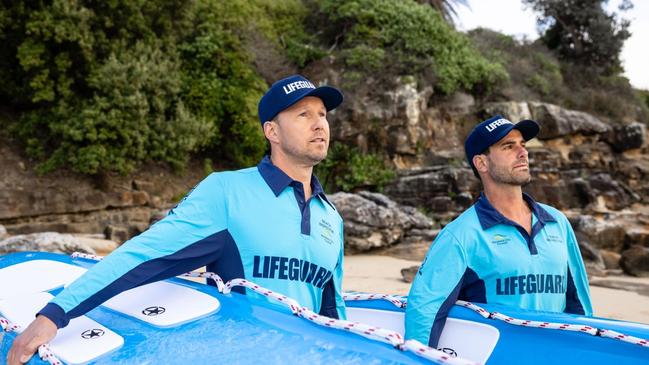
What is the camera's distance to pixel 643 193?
14.1 m

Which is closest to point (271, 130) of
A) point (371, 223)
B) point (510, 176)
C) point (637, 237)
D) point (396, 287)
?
point (510, 176)

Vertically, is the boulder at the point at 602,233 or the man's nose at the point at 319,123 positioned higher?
the man's nose at the point at 319,123

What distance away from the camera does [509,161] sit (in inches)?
94.1

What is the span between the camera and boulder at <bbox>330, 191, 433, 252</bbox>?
27.1 ft

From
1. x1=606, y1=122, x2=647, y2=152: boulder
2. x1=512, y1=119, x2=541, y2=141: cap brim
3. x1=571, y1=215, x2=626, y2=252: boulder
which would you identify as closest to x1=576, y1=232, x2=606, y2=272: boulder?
x1=571, y1=215, x2=626, y2=252: boulder

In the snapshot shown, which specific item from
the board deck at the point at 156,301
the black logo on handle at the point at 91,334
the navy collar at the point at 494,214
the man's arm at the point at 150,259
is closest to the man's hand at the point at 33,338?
the man's arm at the point at 150,259

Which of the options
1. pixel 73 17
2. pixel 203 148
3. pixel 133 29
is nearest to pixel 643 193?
pixel 203 148

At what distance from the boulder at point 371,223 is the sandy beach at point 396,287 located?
1.04ft

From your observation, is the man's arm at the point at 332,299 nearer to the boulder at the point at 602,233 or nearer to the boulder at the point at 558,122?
the boulder at the point at 602,233

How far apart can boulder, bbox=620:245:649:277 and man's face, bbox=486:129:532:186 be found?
6254 millimetres

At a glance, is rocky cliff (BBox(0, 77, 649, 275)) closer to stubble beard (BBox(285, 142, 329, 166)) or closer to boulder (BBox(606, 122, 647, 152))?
boulder (BBox(606, 122, 647, 152))

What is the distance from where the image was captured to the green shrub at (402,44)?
43.0 feet

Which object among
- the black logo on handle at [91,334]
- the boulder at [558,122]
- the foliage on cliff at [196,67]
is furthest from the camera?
the boulder at [558,122]

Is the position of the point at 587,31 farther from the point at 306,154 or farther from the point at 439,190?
the point at 306,154
